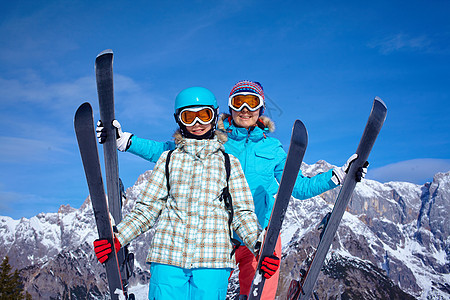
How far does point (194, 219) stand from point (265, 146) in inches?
82.7

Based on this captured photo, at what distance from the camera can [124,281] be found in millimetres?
5328

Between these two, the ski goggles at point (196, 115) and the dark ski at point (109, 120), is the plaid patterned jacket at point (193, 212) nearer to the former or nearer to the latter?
the ski goggles at point (196, 115)

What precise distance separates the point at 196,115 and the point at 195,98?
0.21 metres

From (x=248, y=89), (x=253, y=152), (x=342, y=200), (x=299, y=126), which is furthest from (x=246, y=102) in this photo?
(x=342, y=200)

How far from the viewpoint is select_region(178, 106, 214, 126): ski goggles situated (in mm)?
4867

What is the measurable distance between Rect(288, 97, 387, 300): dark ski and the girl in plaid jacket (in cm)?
200

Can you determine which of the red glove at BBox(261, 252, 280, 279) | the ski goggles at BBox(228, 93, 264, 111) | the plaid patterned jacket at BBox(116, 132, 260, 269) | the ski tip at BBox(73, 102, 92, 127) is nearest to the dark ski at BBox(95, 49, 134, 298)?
the ski tip at BBox(73, 102, 92, 127)

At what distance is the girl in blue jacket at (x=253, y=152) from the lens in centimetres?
567

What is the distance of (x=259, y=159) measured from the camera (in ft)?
Result: 19.0

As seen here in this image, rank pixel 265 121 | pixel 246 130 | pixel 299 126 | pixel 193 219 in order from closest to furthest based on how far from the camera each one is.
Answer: pixel 193 219 → pixel 299 126 → pixel 246 130 → pixel 265 121

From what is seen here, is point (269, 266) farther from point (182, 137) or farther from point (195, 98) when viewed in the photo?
point (195, 98)

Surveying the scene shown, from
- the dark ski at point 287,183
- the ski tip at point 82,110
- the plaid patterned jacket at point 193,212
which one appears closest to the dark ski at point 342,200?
the dark ski at point 287,183

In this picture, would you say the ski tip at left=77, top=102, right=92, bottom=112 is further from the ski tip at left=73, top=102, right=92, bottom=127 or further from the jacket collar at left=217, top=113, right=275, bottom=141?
the jacket collar at left=217, top=113, right=275, bottom=141

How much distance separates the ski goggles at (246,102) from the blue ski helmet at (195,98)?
102 centimetres
